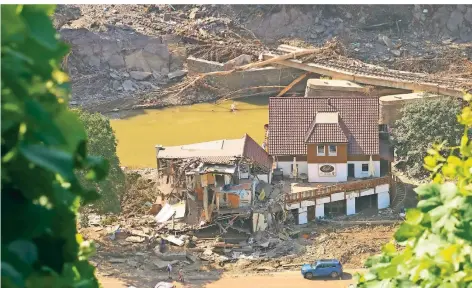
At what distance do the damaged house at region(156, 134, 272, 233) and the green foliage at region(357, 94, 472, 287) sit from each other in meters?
16.6

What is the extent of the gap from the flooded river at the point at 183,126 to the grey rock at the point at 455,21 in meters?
11.1

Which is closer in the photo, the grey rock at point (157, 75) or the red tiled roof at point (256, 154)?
the red tiled roof at point (256, 154)

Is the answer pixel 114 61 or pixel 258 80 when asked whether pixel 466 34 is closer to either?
pixel 258 80

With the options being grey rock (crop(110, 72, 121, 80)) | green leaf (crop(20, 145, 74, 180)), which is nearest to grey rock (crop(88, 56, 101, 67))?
grey rock (crop(110, 72, 121, 80))

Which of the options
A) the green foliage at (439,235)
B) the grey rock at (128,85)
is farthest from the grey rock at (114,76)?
A: the green foliage at (439,235)

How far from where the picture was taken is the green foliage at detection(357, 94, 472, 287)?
3.23m

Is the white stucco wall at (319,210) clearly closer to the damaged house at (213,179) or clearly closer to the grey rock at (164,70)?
the damaged house at (213,179)

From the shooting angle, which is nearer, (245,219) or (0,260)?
(0,260)

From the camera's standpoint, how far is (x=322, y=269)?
1858 cm

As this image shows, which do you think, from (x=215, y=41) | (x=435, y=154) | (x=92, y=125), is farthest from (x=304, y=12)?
(x=435, y=154)

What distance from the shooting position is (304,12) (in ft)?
137

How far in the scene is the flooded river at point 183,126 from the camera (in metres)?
28.2

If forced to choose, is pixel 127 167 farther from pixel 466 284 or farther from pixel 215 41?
pixel 466 284

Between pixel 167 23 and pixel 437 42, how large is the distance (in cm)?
1211
